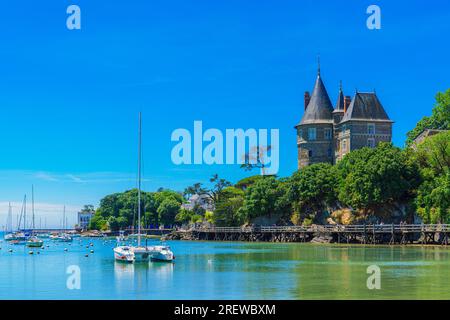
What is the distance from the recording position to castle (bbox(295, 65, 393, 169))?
102062 millimetres

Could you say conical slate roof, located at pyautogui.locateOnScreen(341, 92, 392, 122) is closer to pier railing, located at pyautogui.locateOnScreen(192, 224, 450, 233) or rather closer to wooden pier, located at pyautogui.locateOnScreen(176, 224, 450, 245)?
pier railing, located at pyautogui.locateOnScreen(192, 224, 450, 233)

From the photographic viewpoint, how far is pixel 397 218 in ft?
274

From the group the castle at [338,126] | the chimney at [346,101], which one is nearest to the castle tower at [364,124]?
the castle at [338,126]

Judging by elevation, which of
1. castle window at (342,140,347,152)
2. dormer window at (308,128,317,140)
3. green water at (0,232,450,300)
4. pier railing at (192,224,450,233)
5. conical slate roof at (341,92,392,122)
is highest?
conical slate roof at (341,92,392,122)

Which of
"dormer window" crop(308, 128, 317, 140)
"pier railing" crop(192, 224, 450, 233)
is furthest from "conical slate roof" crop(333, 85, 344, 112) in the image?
"pier railing" crop(192, 224, 450, 233)

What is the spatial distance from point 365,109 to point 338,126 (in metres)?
5.78

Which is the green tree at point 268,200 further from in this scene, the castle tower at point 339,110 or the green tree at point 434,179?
the green tree at point 434,179

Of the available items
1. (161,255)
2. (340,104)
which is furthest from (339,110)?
(161,255)

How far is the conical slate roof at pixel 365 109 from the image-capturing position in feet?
335

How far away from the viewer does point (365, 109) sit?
10281 centimetres

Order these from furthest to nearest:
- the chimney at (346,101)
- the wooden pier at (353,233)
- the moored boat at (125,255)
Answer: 1. the chimney at (346,101)
2. the wooden pier at (353,233)
3. the moored boat at (125,255)

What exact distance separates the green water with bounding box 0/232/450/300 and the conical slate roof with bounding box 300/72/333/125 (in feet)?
176
